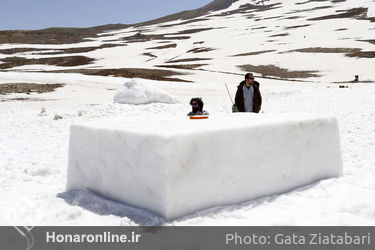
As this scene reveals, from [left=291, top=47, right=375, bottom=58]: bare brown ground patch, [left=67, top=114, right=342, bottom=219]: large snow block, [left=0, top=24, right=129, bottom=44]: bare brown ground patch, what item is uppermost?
[left=0, top=24, right=129, bottom=44]: bare brown ground patch

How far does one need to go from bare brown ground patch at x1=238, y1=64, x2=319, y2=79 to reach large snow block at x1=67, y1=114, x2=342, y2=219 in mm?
31401

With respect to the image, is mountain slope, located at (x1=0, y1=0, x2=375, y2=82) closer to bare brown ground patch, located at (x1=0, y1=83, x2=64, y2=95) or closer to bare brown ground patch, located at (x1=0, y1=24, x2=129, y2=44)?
bare brown ground patch, located at (x1=0, y1=83, x2=64, y2=95)

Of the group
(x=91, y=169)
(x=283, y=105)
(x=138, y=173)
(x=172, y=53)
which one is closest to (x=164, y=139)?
(x=138, y=173)

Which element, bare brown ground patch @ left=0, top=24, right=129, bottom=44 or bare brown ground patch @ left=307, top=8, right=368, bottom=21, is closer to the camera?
bare brown ground patch @ left=307, top=8, right=368, bottom=21

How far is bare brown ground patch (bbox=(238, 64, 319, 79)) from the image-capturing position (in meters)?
36.5

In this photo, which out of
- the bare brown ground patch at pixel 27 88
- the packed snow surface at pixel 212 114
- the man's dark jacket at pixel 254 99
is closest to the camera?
the packed snow surface at pixel 212 114

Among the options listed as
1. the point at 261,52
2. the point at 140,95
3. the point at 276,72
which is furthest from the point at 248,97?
the point at 261,52

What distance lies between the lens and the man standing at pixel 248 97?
8.70 m

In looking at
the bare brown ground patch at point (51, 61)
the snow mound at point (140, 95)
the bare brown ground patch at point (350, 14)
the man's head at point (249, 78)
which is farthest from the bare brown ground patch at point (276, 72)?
the bare brown ground patch at point (350, 14)

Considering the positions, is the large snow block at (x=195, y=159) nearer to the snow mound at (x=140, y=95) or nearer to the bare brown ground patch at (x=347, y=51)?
the snow mound at (x=140, y=95)

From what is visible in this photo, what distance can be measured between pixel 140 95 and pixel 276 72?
80.3ft

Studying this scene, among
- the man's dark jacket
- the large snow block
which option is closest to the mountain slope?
the man's dark jacket

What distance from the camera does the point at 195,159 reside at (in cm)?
479

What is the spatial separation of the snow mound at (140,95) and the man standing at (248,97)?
866 cm
